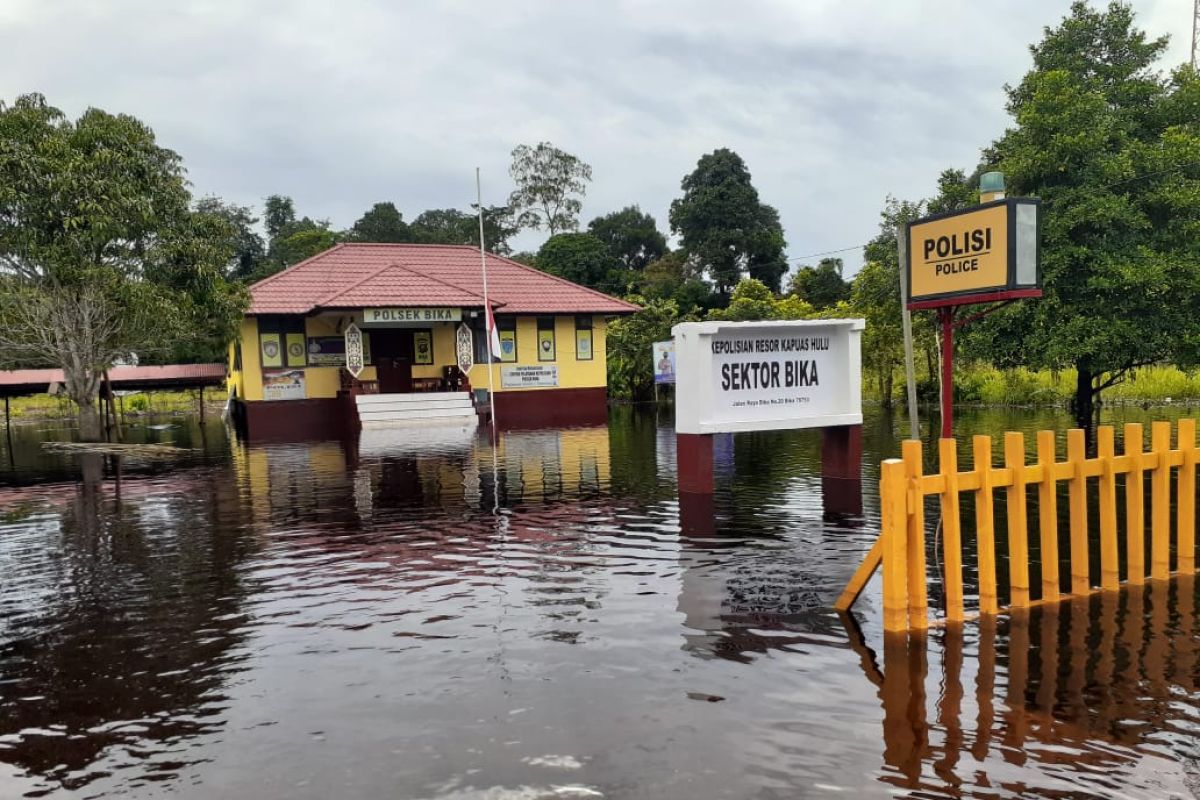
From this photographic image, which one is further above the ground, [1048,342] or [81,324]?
[81,324]

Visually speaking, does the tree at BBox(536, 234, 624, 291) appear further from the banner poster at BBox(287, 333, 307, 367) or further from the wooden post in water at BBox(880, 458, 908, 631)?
the wooden post in water at BBox(880, 458, 908, 631)

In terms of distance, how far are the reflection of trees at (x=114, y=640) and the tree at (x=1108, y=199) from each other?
1564 centimetres

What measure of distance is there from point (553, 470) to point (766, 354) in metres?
5.77

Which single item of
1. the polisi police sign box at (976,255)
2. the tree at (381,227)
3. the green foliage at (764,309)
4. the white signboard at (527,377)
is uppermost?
the tree at (381,227)

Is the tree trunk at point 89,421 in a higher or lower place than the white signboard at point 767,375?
lower

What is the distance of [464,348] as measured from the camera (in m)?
27.1

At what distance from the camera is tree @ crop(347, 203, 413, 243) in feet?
207

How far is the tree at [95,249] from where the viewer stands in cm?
1973

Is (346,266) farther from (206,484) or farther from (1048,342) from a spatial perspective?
(1048,342)

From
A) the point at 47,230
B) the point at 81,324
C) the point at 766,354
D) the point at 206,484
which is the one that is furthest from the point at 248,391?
the point at 766,354

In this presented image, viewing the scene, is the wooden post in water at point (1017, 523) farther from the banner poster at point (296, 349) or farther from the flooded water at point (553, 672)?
the banner poster at point (296, 349)

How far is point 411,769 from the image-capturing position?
13.5 ft

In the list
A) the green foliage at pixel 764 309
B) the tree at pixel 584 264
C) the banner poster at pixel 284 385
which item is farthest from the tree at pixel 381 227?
the banner poster at pixel 284 385

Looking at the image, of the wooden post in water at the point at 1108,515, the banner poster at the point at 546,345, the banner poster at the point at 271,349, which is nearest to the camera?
the wooden post in water at the point at 1108,515
